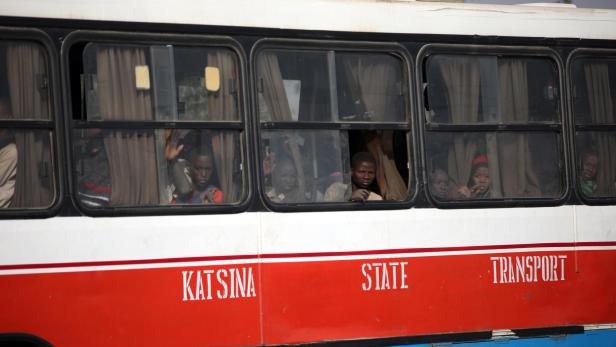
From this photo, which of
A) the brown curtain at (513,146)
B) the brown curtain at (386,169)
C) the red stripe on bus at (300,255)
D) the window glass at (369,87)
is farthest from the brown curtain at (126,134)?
the brown curtain at (513,146)

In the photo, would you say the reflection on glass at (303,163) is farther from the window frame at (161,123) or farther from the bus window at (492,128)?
the bus window at (492,128)

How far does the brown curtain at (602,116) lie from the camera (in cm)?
759

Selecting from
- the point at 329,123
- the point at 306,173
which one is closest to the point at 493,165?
the point at 329,123

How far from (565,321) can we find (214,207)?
2.97 metres

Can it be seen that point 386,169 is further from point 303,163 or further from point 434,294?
point 434,294

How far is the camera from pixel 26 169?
6145 mm

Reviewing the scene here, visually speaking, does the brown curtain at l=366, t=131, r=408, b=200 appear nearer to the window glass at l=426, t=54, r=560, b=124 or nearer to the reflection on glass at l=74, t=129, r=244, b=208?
the window glass at l=426, t=54, r=560, b=124

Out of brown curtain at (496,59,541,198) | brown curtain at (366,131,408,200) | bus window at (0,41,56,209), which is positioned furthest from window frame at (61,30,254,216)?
brown curtain at (496,59,541,198)

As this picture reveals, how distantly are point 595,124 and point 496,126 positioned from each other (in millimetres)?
927

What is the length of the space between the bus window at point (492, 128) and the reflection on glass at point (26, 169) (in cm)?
277

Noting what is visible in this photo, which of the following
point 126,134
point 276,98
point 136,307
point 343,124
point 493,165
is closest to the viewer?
point 136,307

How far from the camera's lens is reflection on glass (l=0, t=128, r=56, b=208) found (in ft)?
20.0

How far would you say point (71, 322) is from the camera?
6.12m

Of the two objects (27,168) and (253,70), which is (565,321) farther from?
(27,168)
